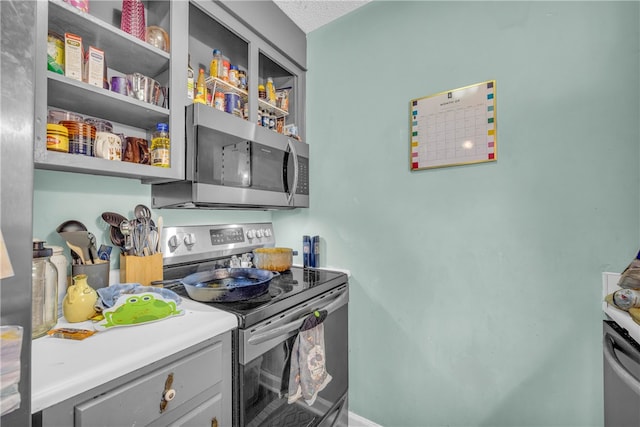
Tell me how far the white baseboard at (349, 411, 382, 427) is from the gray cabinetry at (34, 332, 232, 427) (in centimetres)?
104

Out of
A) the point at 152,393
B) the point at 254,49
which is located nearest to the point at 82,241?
the point at 152,393

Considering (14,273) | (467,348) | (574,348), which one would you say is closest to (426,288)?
(467,348)

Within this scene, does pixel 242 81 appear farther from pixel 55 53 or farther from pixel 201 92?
pixel 55 53

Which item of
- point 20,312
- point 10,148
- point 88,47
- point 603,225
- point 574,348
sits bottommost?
point 574,348

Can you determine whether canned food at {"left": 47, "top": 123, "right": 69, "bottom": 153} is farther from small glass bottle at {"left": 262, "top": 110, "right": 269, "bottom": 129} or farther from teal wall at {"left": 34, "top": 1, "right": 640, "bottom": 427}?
small glass bottle at {"left": 262, "top": 110, "right": 269, "bottom": 129}

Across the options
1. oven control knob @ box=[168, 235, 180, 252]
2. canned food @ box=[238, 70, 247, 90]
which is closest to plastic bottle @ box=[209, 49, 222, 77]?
canned food @ box=[238, 70, 247, 90]

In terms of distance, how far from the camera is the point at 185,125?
121 cm

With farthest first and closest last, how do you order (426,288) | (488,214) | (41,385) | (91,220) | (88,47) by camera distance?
1. (426,288)
2. (488,214)
3. (91,220)
4. (88,47)
5. (41,385)

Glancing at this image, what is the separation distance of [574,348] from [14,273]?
1725mm

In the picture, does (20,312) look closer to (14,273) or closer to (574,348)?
(14,273)

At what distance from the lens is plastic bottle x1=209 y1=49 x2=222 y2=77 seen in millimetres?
1467

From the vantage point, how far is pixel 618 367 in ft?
2.81

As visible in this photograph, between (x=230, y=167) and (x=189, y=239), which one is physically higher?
(x=230, y=167)

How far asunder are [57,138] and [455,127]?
1.59 metres
